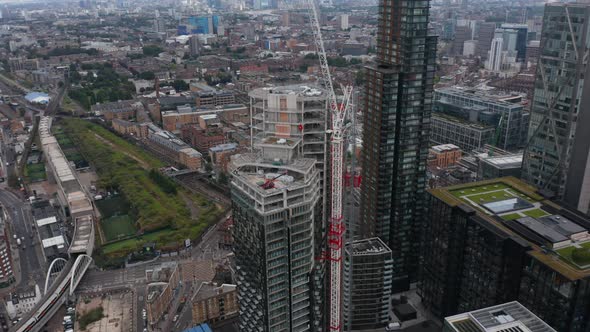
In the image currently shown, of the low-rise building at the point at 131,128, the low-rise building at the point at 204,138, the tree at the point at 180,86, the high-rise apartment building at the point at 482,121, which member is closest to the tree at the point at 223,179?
the low-rise building at the point at 204,138

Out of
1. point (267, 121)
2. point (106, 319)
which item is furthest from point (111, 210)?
point (267, 121)

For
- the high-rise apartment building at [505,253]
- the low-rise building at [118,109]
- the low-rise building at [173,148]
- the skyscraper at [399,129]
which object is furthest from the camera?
the low-rise building at [118,109]

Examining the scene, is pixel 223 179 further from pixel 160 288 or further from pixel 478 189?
pixel 478 189

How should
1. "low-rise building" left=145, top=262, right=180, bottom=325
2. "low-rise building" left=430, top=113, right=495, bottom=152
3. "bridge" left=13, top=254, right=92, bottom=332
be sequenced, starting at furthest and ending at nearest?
1. "low-rise building" left=430, top=113, right=495, bottom=152
2. "low-rise building" left=145, top=262, right=180, bottom=325
3. "bridge" left=13, top=254, right=92, bottom=332

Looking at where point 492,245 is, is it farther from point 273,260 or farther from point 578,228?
point 273,260

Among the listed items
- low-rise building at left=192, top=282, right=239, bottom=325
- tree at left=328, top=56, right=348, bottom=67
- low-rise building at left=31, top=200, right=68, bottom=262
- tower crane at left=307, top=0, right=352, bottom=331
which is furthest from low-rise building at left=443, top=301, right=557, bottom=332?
tree at left=328, top=56, right=348, bottom=67

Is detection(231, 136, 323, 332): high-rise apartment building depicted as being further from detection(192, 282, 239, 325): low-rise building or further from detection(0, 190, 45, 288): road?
detection(0, 190, 45, 288): road

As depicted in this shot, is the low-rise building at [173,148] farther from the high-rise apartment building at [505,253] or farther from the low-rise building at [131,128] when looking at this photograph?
the high-rise apartment building at [505,253]
